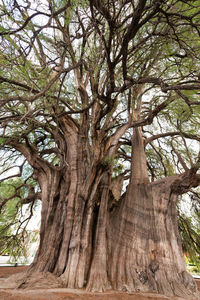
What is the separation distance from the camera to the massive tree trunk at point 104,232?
245 cm

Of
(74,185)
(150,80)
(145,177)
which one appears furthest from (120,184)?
(150,80)

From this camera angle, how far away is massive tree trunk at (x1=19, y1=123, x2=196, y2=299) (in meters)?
2.45

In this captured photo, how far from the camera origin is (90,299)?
1.87m

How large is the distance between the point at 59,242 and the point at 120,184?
1895 millimetres

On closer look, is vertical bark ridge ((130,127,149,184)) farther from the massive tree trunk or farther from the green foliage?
the green foliage

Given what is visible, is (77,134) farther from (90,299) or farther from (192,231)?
(192,231)

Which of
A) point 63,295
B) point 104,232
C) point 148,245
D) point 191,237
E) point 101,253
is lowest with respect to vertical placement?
point 63,295


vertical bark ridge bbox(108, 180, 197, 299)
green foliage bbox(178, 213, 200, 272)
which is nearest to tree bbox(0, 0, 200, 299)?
vertical bark ridge bbox(108, 180, 197, 299)

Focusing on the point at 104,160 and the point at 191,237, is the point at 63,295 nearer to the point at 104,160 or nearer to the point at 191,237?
the point at 104,160

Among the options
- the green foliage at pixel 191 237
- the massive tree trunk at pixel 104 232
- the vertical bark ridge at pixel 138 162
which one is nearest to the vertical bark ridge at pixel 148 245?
the massive tree trunk at pixel 104 232

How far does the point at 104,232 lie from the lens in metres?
2.94

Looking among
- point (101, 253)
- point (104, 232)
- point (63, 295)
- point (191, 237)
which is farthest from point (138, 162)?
point (63, 295)

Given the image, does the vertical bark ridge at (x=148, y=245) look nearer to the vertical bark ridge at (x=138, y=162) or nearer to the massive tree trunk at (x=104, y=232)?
the massive tree trunk at (x=104, y=232)

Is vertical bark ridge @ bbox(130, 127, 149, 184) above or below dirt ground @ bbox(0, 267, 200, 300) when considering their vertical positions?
above
